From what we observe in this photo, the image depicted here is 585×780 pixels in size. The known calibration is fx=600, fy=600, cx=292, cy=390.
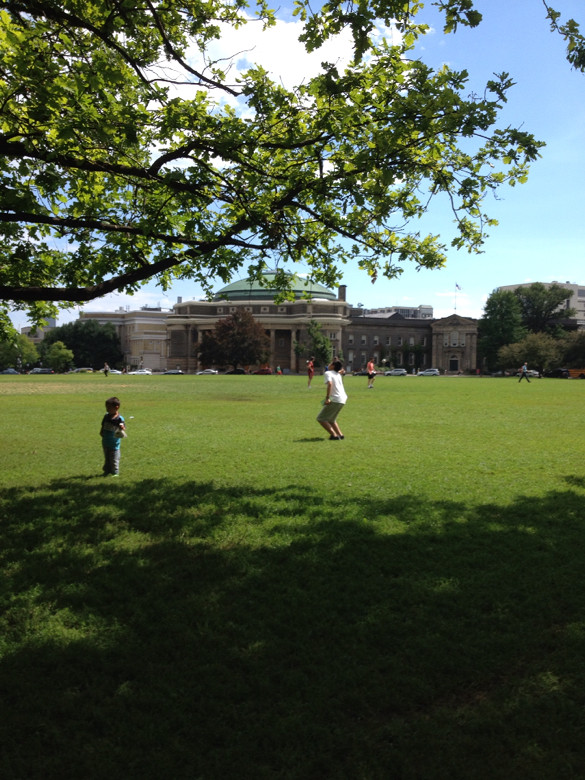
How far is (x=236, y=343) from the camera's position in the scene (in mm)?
103938

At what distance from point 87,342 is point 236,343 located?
39.1m

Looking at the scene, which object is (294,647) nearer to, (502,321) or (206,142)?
(206,142)

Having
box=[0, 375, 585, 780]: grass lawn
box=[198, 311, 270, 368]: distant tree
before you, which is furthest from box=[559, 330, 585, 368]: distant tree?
box=[0, 375, 585, 780]: grass lawn

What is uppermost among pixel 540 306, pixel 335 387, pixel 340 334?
pixel 540 306

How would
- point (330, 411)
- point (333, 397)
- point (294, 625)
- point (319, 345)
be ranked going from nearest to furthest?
point (294, 625) → point (333, 397) → point (330, 411) → point (319, 345)

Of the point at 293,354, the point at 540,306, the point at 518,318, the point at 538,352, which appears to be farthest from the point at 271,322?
the point at 538,352

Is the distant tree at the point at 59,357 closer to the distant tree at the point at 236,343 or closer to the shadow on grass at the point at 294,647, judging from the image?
the distant tree at the point at 236,343

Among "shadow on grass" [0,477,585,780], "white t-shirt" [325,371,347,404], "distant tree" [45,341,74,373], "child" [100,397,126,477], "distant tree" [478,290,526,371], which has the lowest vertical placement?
"shadow on grass" [0,477,585,780]

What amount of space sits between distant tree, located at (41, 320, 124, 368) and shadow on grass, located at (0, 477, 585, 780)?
123 meters

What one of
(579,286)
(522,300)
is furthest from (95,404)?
(579,286)

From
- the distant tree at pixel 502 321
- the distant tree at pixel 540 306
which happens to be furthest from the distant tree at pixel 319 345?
the distant tree at pixel 540 306

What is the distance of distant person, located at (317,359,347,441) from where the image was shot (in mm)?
13203

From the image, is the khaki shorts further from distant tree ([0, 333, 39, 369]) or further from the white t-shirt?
distant tree ([0, 333, 39, 369])

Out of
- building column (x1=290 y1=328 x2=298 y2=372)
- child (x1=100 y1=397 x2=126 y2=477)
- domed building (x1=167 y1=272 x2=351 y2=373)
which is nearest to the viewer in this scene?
child (x1=100 y1=397 x2=126 y2=477)
